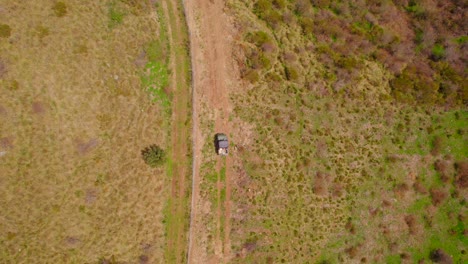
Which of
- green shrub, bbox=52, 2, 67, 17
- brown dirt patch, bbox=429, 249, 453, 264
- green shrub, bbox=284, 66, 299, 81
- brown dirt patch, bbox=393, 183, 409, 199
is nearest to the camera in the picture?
green shrub, bbox=52, 2, 67, 17

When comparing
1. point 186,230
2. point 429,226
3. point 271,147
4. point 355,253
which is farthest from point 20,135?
point 429,226

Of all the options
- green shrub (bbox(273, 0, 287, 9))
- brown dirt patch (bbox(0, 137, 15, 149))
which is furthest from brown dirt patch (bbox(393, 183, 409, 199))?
brown dirt patch (bbox(0, 137, 15, 149))

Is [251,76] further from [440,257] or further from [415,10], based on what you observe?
[440,257]

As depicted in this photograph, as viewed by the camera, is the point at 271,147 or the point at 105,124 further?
the point at 271,147

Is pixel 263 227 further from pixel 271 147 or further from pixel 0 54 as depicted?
pixel 0 54

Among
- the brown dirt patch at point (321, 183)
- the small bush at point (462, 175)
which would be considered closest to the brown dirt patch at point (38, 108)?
the brown dirt patch at point (321, 183)

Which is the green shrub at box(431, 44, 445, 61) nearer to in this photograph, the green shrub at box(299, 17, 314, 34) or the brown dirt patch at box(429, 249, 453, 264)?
the green shrub at box(299, 17, 314, 34)
